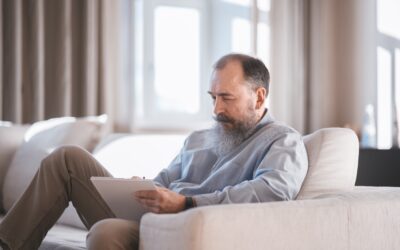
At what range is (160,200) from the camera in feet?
6.59

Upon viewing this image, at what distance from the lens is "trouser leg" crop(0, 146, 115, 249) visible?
237 centimetres

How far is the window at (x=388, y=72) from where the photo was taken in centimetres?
448

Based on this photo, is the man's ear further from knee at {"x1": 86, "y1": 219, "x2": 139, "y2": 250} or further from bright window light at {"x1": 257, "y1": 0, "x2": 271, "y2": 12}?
bright window light at {"x1": 257, "y1": 0, "x2": 271, "y2": 12}

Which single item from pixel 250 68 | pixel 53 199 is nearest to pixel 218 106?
pixel 250 68

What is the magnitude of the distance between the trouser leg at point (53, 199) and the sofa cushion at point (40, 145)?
34.2 inches

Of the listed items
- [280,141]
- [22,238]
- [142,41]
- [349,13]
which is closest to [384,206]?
[280,141]

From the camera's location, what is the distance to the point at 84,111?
4289 millimetres

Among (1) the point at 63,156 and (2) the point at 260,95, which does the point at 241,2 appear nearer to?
(2) the point at 260,95

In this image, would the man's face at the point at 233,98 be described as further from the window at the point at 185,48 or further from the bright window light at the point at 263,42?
the bright window light at the point at 263,42

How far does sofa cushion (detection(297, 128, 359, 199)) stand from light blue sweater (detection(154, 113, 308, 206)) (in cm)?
4

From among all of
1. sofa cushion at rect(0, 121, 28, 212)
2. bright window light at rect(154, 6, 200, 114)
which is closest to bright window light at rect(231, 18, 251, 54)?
bright window light at rect(154, 6, 200, 114)

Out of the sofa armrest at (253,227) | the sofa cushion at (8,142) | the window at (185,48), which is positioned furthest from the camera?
the window at (185,48)

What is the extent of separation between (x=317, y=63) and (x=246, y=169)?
298 cm

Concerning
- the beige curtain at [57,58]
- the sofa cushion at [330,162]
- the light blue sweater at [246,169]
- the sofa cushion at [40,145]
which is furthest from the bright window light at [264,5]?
the sofa cushion at [330,162]
